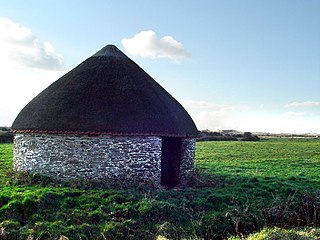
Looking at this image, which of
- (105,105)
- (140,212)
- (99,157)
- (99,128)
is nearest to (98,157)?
(99,157)

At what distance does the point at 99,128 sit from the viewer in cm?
1630

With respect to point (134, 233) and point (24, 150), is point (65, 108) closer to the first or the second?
point (24, 150)

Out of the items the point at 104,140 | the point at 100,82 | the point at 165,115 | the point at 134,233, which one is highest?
the point at 100,82

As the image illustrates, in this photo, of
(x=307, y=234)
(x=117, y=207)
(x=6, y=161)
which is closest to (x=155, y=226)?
(x=117, y=207)

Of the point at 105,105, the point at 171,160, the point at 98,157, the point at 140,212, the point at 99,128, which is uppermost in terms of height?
the point at 105,105

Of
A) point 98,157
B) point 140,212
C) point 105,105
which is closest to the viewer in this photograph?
point 140,212

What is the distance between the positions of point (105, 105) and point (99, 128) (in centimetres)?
132

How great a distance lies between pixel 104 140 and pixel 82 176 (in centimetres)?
185

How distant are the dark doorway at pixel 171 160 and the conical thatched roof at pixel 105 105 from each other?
1.20 metres

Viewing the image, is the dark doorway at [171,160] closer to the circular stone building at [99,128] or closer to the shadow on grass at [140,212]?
the circular stone building at [99,128]

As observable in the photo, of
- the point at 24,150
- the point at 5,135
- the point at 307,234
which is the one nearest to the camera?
the point at 307,234

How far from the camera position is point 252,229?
41.4 feet

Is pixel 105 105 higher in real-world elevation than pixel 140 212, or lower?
higher

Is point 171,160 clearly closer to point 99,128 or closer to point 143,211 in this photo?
point 99,128
